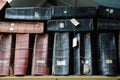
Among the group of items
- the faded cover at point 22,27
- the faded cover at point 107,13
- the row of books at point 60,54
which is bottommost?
the row of books at point 60,54

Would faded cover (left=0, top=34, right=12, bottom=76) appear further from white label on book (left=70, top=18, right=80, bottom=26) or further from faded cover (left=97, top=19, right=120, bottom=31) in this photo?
faded cover (left=97, top=19, right=120, bottom=31)

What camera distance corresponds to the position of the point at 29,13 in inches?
80.8

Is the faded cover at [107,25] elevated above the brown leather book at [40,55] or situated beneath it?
elevated above

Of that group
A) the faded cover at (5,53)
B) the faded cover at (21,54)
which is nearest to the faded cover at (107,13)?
the faded cover at (21,54)

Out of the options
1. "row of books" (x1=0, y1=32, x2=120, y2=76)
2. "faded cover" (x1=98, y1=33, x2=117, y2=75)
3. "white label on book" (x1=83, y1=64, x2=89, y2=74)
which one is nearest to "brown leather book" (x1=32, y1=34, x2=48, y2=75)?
"row of books" (x1=0, y1=32, x2=120, y2=76)

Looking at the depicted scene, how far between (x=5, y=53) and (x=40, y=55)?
0.27 metres

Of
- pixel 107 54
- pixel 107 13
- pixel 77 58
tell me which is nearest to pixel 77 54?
pixel 77 58

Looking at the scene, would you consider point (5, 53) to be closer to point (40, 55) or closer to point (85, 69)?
point (40, 55)

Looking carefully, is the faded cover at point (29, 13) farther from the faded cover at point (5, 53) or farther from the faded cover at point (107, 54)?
the faded cover at point (107, 54)

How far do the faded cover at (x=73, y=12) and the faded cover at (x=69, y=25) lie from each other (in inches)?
1.5

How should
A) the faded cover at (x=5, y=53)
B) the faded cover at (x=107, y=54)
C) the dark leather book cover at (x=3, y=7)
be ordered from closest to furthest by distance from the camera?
the faded cover at (x=107, y=54) < the faded cover at (x=5, y=53) < the dark leather book cover at (x=3, y=7)

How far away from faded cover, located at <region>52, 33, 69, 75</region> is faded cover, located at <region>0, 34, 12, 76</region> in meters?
0.34

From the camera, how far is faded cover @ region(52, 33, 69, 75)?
75.7 inches

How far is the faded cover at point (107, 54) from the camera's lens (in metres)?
1.88
